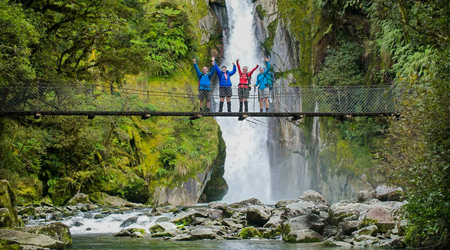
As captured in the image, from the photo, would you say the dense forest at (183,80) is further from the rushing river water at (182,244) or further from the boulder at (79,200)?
the rushing river water at (182,244)

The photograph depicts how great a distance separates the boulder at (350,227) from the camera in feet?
35.3

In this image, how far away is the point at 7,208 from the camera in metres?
10.1

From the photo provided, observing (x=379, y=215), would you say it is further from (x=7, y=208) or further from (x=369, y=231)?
(x=7, y=208)

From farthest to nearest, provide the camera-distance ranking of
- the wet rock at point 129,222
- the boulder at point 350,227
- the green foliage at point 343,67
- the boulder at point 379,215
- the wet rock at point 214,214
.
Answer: the green foliage at point 343,67 → the wet rock at point 214,214 → the wet rock at point 129,222 → the boulder at point 350,227 → the boulder at point 379,215

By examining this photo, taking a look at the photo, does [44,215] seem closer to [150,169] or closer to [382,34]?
[150,169]

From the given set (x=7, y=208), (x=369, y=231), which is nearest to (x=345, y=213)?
(x=369, y=231)

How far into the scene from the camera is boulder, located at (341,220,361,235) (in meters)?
10.8

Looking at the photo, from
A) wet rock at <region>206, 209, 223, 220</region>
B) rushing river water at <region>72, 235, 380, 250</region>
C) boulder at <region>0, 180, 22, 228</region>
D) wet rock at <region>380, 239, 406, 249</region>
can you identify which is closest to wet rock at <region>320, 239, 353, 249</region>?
rushing river water at <region>72, 235, 380, 250</region>

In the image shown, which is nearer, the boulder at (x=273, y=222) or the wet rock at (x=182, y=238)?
the wet rock at (x=182, y=238)

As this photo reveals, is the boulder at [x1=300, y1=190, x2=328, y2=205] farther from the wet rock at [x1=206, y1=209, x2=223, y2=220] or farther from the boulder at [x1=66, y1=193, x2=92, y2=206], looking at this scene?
the boulder at [x1=66, y1=193, x2=92, y2=206]

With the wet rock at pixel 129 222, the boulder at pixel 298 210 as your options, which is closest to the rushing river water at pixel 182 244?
the boulder at pixel 298 210

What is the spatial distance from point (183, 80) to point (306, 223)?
54.8 feet

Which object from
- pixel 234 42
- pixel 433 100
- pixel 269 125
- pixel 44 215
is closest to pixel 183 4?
pixel 234 42

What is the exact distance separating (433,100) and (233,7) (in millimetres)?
30222
